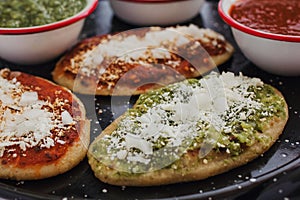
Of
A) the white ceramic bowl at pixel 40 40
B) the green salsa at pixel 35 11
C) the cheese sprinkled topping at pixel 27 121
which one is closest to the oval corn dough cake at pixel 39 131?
the cheese sprinkled topping at pixel 27 121

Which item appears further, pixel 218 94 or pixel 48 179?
pixel 218 94

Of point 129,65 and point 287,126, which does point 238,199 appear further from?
point 129,65

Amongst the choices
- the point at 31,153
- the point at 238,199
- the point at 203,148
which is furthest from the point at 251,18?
the point at 31,153

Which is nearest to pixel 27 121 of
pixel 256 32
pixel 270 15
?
pixel 256 32

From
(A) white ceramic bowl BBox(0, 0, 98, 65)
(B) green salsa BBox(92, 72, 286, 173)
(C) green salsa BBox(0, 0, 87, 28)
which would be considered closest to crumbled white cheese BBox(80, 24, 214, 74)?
(A) white ceramic bowl BBox(0, 0, 98, 65)

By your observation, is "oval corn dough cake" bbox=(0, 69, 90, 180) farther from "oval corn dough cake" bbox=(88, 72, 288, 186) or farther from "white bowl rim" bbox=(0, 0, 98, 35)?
"white bowl rim" bbox=(0, 0, 98, 35)

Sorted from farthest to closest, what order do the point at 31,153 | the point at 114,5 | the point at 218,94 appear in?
the point at 114,5, the point at 218,94, the point at 31,153
